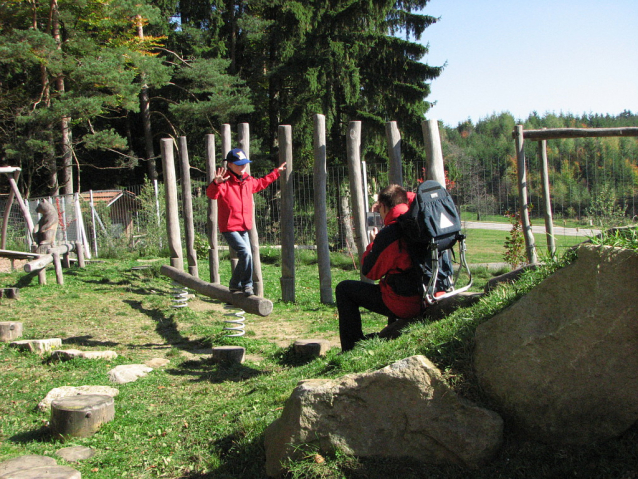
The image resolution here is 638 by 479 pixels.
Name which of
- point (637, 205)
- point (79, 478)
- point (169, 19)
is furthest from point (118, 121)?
point (79, 478)

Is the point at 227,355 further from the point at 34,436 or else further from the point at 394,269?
the point at 394,269

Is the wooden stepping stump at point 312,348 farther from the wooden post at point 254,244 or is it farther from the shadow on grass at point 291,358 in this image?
the wooden post at point 254,244

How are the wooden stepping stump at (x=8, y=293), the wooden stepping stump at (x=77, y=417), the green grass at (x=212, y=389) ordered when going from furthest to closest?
1. the wooden stepping stump at (x=8, y=293)
2. the wooden stepping stump at (x=77, y=417)
3. the green grass at (x=212, y=389)

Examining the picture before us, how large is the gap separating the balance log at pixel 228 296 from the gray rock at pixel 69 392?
1.72 m

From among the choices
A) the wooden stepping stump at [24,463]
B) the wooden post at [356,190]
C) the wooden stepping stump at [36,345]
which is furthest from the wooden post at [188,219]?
the wooden stepping stump at [24,463]

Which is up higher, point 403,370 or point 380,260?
point 380,260

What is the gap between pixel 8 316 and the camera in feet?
29.1

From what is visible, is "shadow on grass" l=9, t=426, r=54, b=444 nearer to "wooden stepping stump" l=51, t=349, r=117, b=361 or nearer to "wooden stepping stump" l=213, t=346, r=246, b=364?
"wooden stepping stump" l=51, t=349, r=117, b=361

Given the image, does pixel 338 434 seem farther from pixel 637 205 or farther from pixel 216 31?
pixel 216 31

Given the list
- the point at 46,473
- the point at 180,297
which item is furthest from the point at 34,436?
the point at 180,297

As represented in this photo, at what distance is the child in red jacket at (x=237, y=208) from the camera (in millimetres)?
7160

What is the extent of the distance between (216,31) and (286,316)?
24102mm

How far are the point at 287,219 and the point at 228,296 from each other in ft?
7.68

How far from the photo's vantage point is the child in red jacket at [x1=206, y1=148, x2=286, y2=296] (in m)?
7.16
